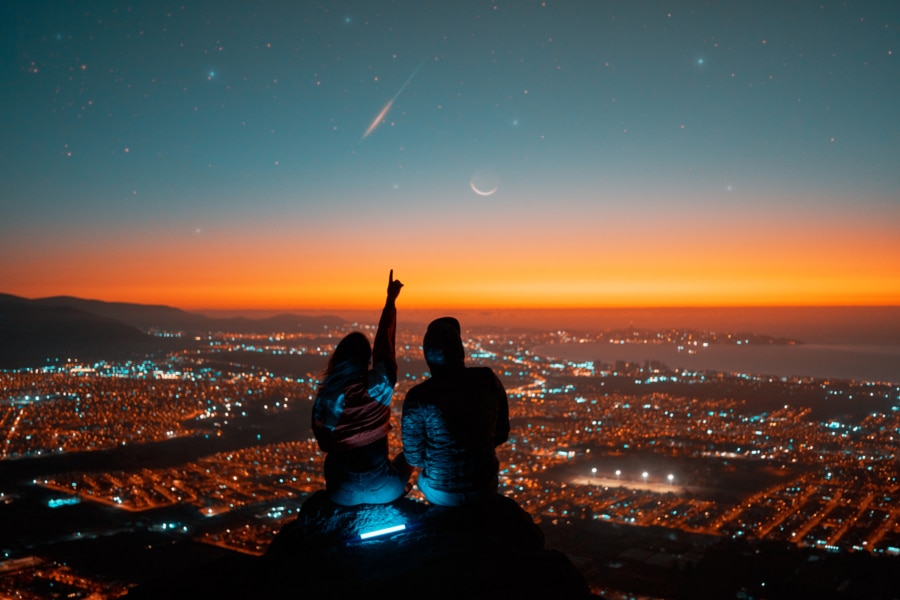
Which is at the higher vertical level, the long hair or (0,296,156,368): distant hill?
the long hair

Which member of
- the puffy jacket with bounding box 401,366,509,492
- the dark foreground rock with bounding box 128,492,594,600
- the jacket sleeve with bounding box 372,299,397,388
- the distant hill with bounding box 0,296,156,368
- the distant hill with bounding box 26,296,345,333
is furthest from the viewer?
the distant hill with bounding box 26,296,345,333

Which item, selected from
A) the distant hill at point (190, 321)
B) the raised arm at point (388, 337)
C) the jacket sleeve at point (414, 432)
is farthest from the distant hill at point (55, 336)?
the jacket sleeve at point (414, 432)

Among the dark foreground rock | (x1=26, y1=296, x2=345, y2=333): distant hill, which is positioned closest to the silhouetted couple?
the dark foreground rock

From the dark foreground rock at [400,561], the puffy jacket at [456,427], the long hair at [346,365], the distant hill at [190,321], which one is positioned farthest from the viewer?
the distant hill at [190,321]

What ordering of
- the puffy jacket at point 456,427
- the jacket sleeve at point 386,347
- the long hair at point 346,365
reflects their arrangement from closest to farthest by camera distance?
the puffy jacket at point 456,427
the long hair at point 346,365
the jacket sleeve at point 386,347

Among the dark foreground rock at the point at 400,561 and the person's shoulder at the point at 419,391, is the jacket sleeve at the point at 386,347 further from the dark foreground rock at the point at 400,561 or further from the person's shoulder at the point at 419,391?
the dark foreground rock at the point at 400,561

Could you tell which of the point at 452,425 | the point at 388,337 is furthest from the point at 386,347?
the point at 452,425

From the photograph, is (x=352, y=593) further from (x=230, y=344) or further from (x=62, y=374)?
(x=230, y=344)

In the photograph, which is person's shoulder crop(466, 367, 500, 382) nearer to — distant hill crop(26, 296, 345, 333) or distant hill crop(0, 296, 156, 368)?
distant hill crop(0, 296, 156, 368)
